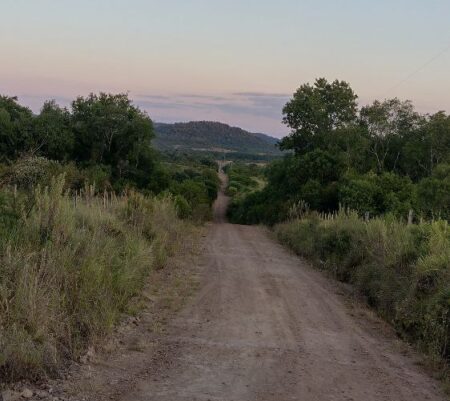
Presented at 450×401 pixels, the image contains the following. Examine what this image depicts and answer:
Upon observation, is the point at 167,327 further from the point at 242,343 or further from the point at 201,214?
the point at 201,214

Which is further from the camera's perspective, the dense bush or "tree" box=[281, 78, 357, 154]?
"tree" box=[281, 78, 357, 154]

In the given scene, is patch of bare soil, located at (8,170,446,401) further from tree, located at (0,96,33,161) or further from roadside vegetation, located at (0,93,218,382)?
tree, located at (0,96,33,161)

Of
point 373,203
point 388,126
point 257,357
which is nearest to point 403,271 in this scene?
point 257,357

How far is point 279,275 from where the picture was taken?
1427cm

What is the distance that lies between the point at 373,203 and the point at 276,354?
24134 millimetres

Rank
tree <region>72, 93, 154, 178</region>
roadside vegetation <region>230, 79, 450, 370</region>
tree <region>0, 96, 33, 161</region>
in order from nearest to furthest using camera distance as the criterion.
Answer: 1. roadside vegetation <region>230, 79, 450, 370</region>
2. tree <region>0, 96, 33, 161</region>
3. tree <region>72, 93, 154, 178</region>

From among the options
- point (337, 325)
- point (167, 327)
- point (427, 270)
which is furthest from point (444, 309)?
point (167, 327)

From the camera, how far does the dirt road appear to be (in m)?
5.94

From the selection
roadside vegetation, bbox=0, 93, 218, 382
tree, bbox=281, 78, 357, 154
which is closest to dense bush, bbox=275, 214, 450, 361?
roadside vegetation, bbox=0, 93, 218, 382

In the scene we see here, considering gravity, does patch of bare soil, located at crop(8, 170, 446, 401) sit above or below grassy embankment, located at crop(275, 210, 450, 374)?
below

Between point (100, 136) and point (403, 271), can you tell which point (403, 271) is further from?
point (100, 136)

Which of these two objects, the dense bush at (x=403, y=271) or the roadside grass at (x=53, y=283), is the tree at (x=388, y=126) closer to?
the dense bush at (x=403, y=271)

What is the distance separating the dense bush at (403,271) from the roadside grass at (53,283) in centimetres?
481

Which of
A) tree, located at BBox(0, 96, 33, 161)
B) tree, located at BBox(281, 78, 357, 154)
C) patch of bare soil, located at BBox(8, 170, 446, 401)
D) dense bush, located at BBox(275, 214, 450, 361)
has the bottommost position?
patch of bare soil, located at BBox(8, 170, 446, 401)
